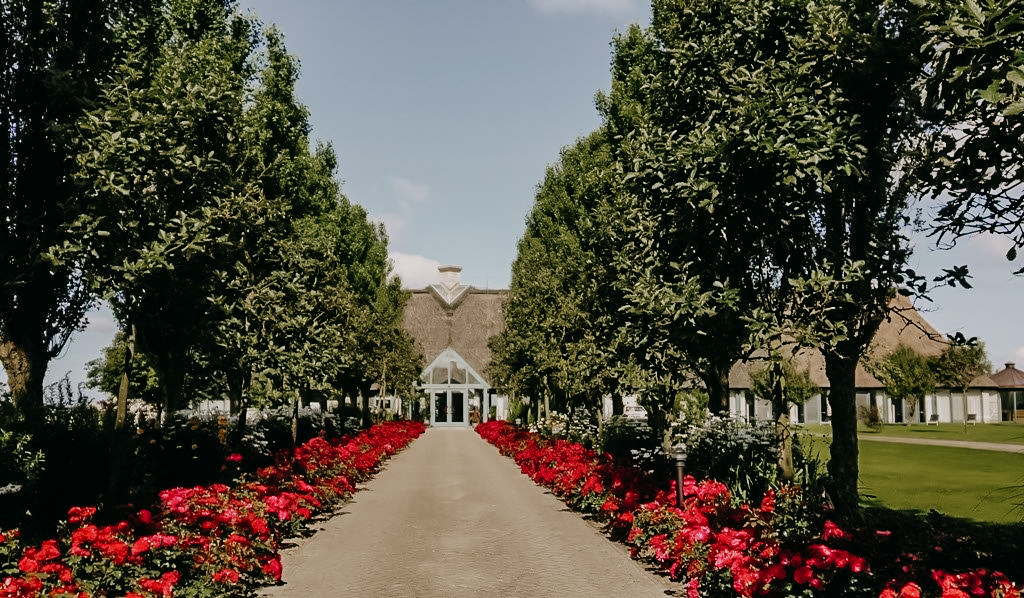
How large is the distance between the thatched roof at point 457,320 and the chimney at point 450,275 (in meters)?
2.58

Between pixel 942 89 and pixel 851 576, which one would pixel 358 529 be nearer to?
pixel 851 576

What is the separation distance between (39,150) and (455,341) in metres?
60.5

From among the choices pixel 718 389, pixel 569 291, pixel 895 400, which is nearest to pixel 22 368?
pixel 718 389

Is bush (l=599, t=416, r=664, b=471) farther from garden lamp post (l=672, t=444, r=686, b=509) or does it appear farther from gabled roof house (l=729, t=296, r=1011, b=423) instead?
gabled roof house (l=729, t=296, r=1011, b=423)

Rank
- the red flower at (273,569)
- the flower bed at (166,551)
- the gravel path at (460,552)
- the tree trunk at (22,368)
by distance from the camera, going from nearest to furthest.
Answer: the flower bed at (166,551) < the red flower at (273,569) < the gravel path at (460,552) < the tree trunk at (22,368)

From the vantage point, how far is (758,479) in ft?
36.3

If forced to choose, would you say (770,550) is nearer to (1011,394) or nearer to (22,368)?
(22,368)

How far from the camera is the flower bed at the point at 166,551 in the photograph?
644cm

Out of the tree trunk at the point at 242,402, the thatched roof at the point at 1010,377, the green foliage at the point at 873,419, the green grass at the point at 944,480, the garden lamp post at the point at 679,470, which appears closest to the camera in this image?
the garden lamp post at the point at 679,470

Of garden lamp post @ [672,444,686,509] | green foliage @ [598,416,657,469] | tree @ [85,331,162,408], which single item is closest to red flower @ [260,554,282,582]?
garden lamp post @ [672,444,686,509]

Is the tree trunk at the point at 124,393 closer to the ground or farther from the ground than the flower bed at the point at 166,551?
farther from the ground

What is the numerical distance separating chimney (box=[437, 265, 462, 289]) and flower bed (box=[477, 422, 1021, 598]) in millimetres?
66752

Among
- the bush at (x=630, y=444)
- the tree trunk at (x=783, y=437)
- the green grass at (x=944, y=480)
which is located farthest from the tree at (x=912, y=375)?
the tree trunk at (x=783, y=437)

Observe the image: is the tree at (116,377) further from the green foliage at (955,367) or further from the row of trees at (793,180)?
the green foliage at (955,367)
